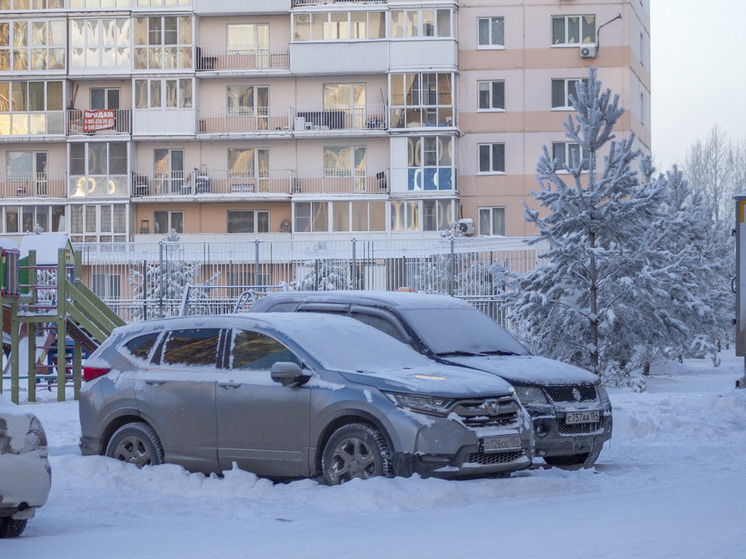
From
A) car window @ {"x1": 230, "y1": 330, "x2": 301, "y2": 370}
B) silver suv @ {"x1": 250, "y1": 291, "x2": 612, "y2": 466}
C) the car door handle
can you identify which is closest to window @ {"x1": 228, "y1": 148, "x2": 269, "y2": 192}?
silver suv @ {"x1": 250, "y1": 291, "x2": 612, "y2": 466}

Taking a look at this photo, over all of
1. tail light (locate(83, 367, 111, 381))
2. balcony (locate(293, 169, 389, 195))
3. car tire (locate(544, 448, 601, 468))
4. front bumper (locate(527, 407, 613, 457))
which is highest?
balcony (locate(293, 169, 389, 195))

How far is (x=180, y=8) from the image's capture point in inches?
2015

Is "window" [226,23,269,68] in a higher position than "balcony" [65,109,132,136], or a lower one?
higher

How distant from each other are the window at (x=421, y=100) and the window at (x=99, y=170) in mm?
12148

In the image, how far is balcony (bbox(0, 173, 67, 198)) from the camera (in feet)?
172

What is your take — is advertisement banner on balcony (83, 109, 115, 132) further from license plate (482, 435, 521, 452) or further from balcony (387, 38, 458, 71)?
license plate (482, 435, 521, 452)

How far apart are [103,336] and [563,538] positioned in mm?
15297

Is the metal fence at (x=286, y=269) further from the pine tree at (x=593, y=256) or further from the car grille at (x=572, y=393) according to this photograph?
the car grille at (x=572, y=393)

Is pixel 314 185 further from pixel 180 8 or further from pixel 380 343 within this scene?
pixel 380 343

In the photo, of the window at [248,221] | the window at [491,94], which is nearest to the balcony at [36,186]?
the window at [248,221]

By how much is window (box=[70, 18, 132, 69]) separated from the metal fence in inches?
833

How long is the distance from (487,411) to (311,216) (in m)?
41.5

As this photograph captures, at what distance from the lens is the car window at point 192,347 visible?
35.1 feet

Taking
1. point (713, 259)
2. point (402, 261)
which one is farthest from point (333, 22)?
point (402, 261)
